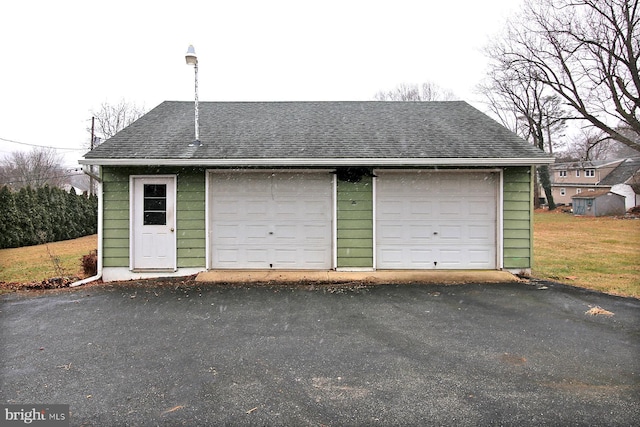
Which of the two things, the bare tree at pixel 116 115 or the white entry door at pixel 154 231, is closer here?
the white entry door at pixel 154 231

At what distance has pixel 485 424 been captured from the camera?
2686 mm

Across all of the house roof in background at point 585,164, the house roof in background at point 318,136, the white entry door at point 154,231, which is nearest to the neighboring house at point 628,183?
the house roof in background at point 585,164

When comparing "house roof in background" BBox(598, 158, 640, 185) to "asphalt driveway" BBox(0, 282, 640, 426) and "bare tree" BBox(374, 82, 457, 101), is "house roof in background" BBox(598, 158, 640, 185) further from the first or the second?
"asphalt driveway" BBox(0, 282, 640, 426)

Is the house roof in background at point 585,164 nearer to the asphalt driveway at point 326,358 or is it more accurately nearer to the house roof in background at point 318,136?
the house roof in background at point 318,136

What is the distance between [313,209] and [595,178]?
168ft

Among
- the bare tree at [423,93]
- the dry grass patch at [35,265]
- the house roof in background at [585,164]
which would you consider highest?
the bare tree at [423,93]

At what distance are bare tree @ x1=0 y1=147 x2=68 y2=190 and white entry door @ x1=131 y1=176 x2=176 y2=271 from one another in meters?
37.1

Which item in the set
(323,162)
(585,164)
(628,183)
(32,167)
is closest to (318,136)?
(323,162)

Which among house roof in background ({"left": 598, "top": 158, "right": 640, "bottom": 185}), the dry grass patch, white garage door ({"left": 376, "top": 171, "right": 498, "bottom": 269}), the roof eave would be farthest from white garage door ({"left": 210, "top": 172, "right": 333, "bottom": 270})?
house roof in background ({"left": 598, "top": 158, "right": 640, "bottom": 185})

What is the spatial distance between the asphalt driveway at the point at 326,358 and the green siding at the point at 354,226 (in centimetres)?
158

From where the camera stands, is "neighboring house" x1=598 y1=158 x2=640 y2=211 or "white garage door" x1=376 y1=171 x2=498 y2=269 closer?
"white garage door" x1=376 y1=171 x2=498 y2=269

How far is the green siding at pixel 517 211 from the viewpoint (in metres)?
7.88

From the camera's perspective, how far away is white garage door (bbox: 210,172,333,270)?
8.05 metres

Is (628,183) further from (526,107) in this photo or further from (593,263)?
(593,263)
